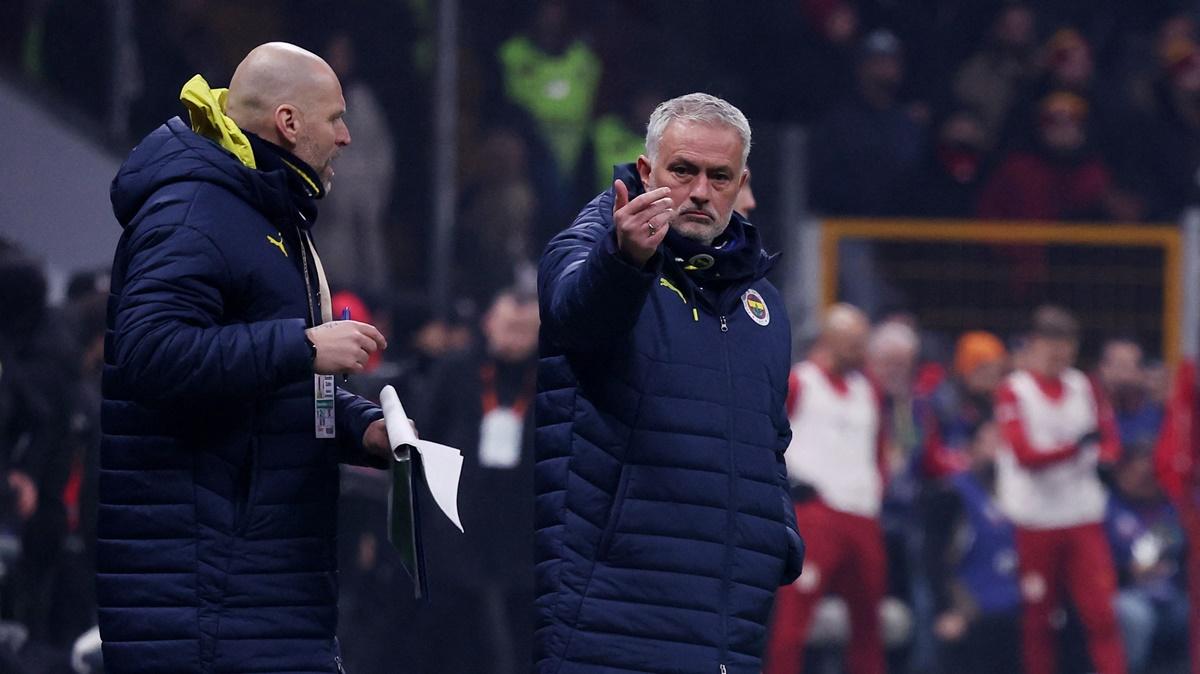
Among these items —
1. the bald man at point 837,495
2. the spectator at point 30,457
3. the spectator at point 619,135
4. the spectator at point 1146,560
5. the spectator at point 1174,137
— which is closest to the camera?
the spectator at point 30,457

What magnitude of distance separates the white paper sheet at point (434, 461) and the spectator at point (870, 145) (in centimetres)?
871

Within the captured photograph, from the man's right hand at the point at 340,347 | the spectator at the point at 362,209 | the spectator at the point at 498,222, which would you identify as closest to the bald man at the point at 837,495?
the spectator at the point at 498,222

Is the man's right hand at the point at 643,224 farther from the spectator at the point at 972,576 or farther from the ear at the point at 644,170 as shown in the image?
the spectator at the point at 972,576

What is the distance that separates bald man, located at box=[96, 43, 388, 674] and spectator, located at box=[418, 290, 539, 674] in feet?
15.4

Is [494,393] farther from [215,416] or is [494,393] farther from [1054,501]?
[215,416]

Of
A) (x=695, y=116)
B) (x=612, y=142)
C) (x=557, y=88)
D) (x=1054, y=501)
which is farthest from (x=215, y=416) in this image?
(x=557, y=88)

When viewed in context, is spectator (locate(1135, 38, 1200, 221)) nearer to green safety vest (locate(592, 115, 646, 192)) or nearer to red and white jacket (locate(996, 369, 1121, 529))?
red and white jacket (locate(996, 369, 1121, 529))

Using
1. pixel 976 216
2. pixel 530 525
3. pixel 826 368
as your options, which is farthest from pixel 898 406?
pixel 530 525

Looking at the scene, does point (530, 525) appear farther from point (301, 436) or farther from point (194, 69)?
point (301, 436)

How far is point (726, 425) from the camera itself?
4.16 m

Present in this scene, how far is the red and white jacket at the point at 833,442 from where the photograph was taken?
10031 mm

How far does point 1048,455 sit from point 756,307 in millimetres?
6543

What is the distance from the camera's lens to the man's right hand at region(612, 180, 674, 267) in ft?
12.4

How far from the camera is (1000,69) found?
47.0 feet
